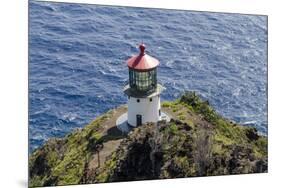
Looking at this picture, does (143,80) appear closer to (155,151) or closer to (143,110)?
(143,110)

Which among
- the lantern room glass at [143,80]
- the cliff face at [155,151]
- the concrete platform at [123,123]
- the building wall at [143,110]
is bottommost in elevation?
the cliff face at [155,151]

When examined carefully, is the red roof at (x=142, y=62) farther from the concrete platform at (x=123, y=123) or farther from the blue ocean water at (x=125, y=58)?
the concrete platform at (x=123, y=123)

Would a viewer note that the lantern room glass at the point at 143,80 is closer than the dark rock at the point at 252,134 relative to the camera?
Yes

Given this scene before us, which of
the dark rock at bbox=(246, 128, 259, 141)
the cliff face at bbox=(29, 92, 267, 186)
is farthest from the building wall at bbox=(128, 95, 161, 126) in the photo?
the dark rock at bbox=(246, 128, 259, 141)

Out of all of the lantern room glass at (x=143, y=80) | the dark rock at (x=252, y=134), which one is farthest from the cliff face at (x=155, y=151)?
the lantern room glass at (x=143, y=80)

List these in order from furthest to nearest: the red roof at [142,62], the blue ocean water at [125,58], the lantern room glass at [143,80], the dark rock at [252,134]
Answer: the dark rock at [252,134] < the lantern room glass at [143,80] < the red roof at [142,62] < the blue ocean water at [125,58]

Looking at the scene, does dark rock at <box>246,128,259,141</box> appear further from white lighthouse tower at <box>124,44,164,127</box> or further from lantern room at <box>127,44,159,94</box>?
lantern room at <box>127,44,159,94</box>
